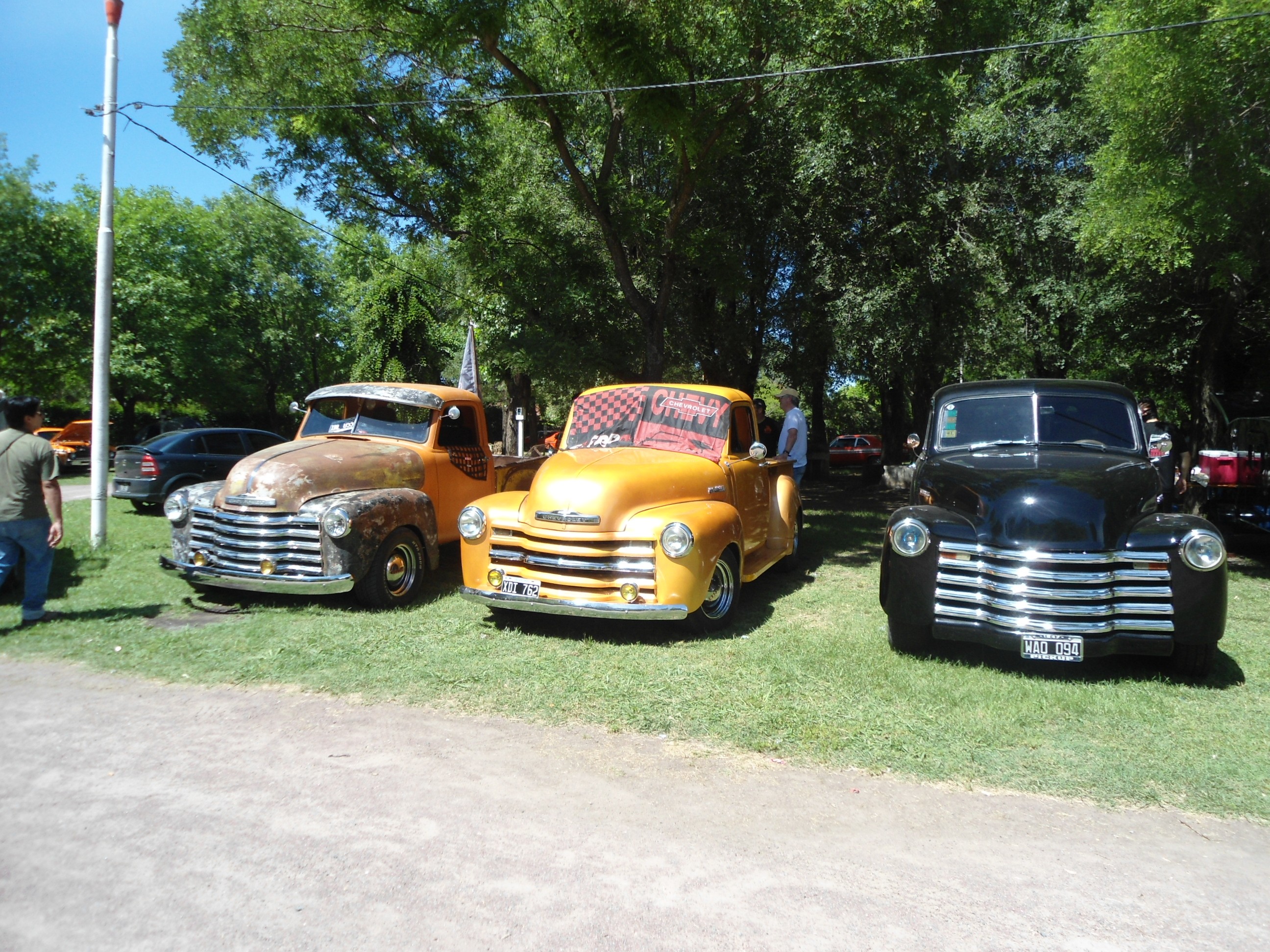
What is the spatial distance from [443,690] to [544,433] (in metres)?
24.5

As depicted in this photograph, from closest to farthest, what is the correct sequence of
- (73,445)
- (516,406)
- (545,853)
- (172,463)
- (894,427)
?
(545,853)
(172,463)
(516,406)
(894,427)
(73,445)

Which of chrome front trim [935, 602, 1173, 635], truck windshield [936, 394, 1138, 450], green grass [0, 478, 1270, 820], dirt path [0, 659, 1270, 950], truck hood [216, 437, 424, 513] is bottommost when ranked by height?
dirt path [0, 659, 1270, 950]

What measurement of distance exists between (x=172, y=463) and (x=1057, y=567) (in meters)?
13.9

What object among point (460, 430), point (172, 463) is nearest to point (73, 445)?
point (172, 463)

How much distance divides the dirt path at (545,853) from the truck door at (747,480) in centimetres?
353

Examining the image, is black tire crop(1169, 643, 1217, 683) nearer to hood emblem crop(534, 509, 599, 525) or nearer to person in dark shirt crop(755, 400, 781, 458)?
hood emblem crop(534, 509, 599, 525)

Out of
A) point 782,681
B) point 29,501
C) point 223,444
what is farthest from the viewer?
point 223,444

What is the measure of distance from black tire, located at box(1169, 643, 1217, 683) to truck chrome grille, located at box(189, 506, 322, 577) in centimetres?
642

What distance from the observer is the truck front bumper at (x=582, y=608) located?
6254 mm

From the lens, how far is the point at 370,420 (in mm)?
9000

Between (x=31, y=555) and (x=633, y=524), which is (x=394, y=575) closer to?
(x=633, y=524)

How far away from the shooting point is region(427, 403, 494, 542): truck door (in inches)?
344

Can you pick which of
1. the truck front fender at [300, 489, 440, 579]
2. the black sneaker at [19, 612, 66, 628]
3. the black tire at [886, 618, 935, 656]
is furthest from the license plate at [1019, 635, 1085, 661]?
the black sneaker at [19, 612, 66, 628]

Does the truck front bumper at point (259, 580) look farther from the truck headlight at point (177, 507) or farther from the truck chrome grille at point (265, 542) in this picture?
the truck headlight at point (177, 507)
